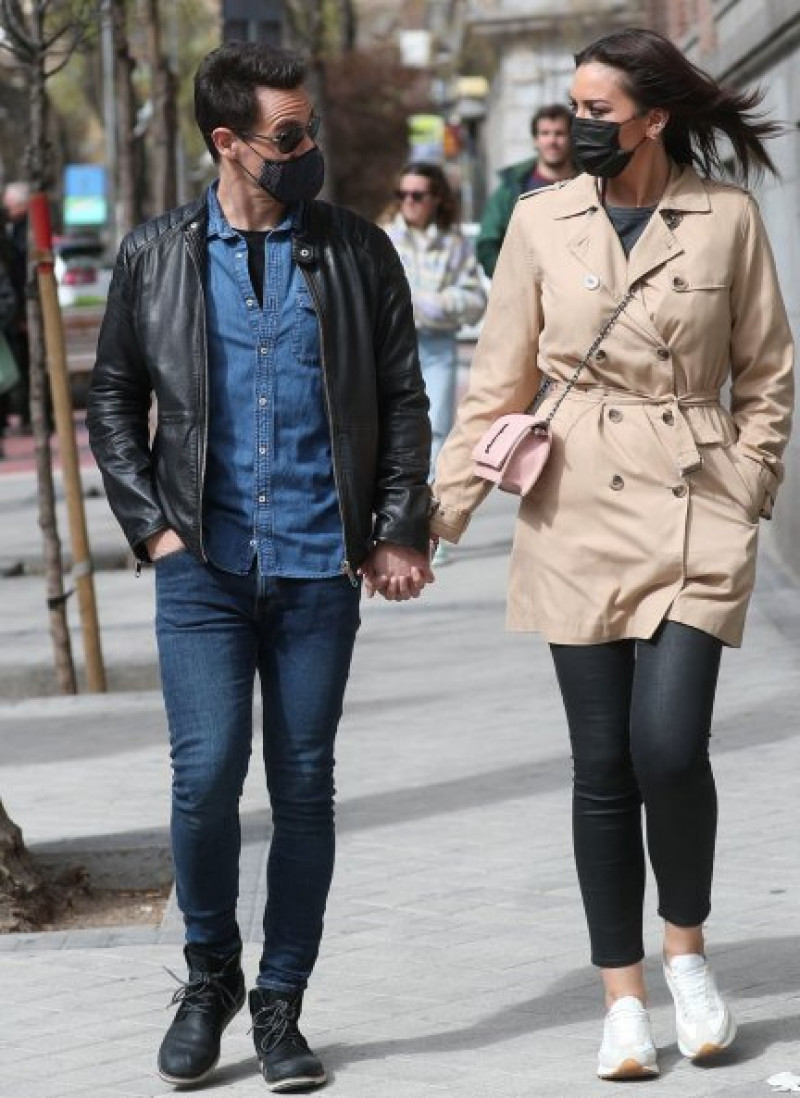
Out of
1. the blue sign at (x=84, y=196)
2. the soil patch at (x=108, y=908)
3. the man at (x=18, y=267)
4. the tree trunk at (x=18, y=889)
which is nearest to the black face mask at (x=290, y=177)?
the tree trunk at (x=18, y=889)

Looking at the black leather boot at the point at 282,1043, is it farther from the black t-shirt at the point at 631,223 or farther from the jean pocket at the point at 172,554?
the black t-shirt at the point at 631,223

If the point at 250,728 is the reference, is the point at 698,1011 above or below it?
below

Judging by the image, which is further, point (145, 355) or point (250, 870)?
point (250, 870)

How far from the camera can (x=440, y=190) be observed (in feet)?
41.1

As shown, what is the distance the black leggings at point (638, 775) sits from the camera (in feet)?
15.7

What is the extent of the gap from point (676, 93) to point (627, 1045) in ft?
5.74

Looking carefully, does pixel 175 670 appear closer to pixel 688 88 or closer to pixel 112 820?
pixel 688 88

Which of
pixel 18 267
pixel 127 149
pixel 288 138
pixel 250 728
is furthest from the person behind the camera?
pixel 18 267

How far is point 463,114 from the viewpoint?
50500mm

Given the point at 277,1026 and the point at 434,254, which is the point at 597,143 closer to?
the point at 277,1026

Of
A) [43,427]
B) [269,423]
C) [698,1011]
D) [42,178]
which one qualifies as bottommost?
[43,427]

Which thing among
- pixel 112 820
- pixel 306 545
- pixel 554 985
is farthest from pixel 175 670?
pixel 112 820

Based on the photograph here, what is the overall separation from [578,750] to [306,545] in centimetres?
64

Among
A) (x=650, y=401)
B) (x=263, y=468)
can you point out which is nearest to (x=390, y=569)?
(x=263, y=468)
